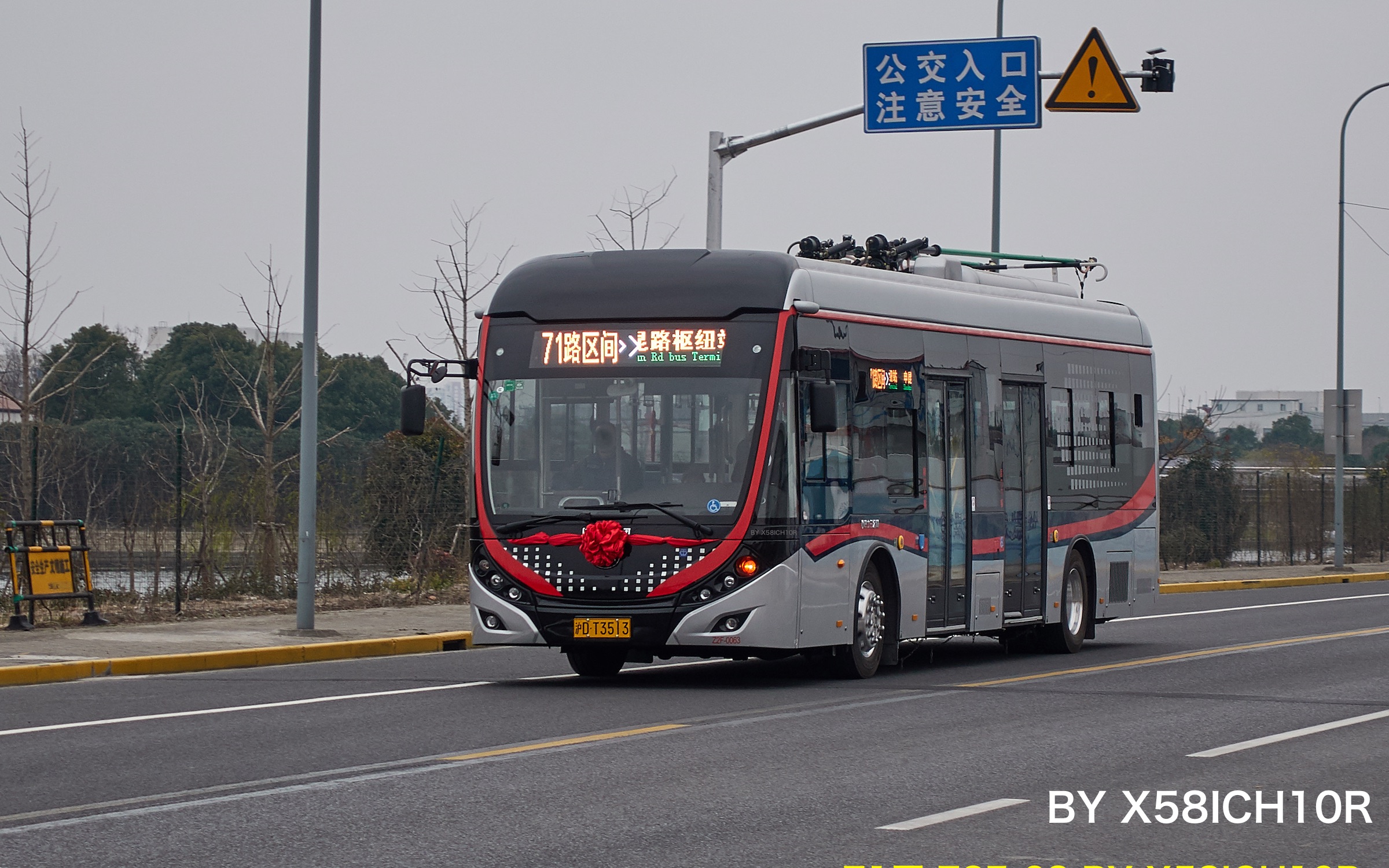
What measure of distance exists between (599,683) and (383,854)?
7.55m

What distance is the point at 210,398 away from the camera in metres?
43.6

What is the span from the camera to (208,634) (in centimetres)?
1869

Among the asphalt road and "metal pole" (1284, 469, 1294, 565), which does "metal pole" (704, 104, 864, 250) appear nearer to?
the asphalt road

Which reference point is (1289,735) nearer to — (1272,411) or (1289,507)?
(1289,507)

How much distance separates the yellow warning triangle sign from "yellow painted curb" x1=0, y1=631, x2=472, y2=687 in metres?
9.03

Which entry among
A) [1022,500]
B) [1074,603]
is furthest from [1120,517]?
[1022,500]

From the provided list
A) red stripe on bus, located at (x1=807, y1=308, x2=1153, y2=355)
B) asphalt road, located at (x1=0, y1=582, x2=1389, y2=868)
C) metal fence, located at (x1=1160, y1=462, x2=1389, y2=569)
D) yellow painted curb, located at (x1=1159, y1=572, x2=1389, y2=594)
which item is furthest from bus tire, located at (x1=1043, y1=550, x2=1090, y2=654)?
metal fence, located at (x1=1160, y1=462, x2=1389, y2=569)

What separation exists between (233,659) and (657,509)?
500 centimetres

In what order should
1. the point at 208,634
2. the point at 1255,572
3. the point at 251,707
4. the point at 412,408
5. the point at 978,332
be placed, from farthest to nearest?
the point at 1255,572
the point at 208,634
the point at 978,332
the point at 412,408
the point at 251,707

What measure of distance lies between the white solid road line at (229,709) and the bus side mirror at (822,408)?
3.42 meters

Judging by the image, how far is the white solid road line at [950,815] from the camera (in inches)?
321

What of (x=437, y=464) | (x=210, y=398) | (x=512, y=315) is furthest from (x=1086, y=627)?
(x=210, y=398)

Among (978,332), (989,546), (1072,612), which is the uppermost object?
(978,332)

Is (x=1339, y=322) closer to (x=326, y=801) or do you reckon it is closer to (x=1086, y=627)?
(x=1086, y=627)
